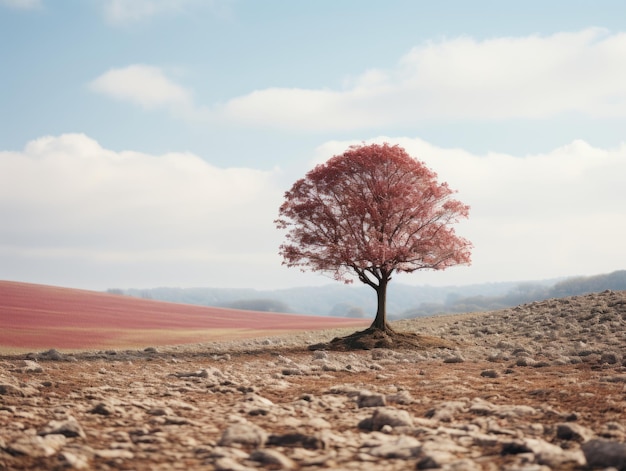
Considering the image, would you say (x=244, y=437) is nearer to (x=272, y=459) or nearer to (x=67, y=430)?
(x=272, y=459)

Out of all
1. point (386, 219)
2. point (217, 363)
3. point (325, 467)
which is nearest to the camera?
point (325, 467)

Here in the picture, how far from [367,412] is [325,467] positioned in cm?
300

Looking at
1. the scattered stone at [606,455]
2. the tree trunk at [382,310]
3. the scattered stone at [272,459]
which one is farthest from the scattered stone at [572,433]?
the tree trunk at [382,310]

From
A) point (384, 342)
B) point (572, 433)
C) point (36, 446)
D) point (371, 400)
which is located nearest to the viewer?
point (36, 446)

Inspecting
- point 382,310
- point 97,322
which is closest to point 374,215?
point 382,310

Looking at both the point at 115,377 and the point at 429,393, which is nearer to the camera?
the point at 429,393

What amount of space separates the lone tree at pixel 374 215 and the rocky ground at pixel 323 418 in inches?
362

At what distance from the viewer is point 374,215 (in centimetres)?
2508

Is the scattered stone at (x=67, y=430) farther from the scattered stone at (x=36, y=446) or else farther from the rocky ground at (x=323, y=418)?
the scattered stone at (x=36, y=446)

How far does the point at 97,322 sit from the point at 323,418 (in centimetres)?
3562

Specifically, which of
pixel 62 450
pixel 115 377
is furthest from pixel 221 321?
pixel 62 450

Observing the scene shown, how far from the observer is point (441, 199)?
2609 cm

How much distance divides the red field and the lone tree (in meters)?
12.0

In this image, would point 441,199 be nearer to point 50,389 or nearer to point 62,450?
point 50,389
